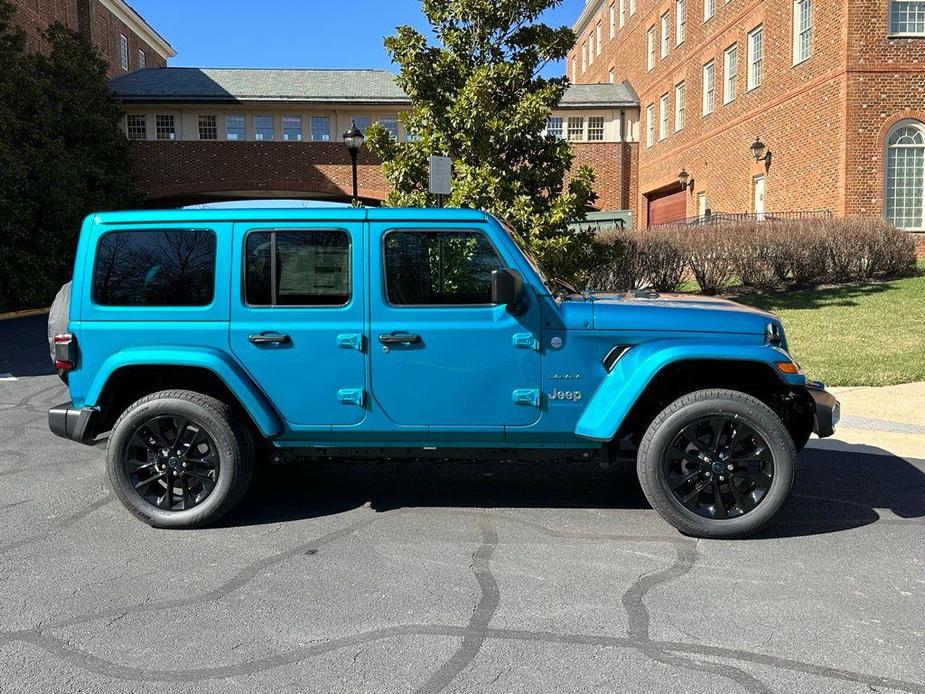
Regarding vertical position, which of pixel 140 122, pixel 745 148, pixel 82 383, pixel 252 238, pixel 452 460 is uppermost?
pixel 140 122

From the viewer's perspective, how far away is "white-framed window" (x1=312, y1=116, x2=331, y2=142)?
30.2 metres

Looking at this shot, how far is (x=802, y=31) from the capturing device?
71.7 feet

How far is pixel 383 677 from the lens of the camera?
9.19 ft

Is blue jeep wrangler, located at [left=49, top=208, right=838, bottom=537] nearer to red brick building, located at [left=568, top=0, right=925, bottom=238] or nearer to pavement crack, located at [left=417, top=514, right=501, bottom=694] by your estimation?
pavement crack, located at [left=417, top=514, right=501, bottom=694]

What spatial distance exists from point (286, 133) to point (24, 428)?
25141 millimetres

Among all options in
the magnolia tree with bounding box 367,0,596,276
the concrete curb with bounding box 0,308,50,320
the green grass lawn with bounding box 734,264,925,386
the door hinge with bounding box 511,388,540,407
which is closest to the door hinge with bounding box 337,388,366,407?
the door hinge with bounding box 511,388,540,407

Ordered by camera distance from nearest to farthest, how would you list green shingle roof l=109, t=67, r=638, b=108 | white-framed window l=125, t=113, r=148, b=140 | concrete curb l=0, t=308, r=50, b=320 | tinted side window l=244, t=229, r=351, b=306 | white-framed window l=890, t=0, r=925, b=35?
tinted side window l=244, t=229, r=351, b=306
concrete curb l=0, t=308, r=50, b=320
white-framed window l=890, t=0, r=925, b=35
green shingle roof l=109, t=67, r=638, b=108
white-framed window l=125, t=113, r=148, b=140

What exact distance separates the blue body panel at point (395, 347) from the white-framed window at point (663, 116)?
99.3 ft

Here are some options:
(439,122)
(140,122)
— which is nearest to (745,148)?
(439,122)

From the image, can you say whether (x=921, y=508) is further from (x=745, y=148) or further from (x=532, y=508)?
(x=745, y=148)

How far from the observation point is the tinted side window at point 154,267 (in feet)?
14.4

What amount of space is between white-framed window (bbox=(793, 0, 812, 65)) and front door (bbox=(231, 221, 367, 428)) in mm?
21514

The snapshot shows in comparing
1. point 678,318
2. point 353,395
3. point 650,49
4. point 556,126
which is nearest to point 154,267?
point 353,395

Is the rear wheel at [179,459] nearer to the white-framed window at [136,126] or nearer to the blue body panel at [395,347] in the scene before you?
the blue body panel at [395,347]
